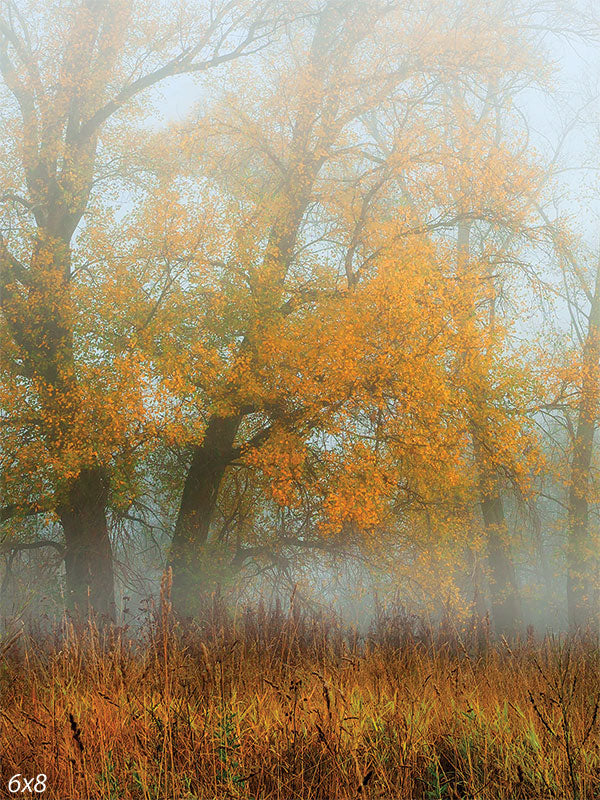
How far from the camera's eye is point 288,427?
1259cm

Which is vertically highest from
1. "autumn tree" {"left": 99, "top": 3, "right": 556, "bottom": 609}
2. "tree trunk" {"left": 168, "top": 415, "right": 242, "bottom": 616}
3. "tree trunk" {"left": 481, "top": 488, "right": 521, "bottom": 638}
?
"autumn tree" {"left": 99, "top": 3, "right": 556, "bottom": 609}

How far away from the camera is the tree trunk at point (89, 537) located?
12781mm

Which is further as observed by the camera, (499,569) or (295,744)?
(499,569)

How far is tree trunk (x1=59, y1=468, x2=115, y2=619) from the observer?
12781mm

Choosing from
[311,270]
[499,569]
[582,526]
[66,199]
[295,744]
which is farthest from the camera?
[582,526]

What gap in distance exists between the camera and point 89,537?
507 inches

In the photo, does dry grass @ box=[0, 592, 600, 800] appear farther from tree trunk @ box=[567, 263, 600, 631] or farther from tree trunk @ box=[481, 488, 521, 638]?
tree trunk @ box=[567, 263, 600, 631]

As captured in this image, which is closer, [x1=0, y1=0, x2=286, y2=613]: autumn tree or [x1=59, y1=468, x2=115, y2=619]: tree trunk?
[x1=0, y1=0, x2=286, y2=613]: autumn tree

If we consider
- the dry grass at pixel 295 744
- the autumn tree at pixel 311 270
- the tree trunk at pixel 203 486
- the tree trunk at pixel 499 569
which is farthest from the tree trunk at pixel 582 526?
the dry grass at pixel 295 744

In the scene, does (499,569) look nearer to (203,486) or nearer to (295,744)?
(203,486)

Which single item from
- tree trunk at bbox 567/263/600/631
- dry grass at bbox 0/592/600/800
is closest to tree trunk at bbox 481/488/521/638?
tree trunk at bbox 567/263/600/631

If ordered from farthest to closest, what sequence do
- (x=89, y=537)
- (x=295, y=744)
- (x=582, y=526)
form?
(x=582, y=526) → (x=89, y=537) → (x=295, y=744)

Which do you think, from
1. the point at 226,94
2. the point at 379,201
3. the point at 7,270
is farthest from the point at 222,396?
the point at 226,94

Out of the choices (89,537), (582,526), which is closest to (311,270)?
(89,537)
